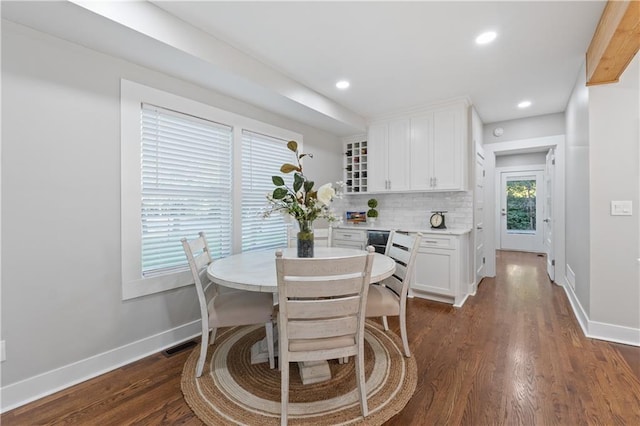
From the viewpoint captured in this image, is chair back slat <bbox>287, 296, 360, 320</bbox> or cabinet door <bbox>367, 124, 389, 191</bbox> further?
cabinet door <bbox>367, 124, 389, 191</bbox>

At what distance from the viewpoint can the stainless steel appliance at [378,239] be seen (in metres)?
3.75

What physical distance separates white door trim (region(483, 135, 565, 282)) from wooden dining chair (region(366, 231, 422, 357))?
9.31 ft

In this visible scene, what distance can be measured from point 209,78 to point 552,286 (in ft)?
16.4

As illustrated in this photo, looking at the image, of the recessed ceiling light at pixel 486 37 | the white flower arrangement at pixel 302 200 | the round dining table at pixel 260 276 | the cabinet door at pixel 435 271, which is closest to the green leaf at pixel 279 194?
the white flower arrangement at pixel 302 200

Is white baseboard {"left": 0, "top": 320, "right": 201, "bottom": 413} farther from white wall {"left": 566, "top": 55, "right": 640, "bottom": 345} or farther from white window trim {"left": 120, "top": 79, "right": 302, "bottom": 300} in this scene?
white wall {"left": 566, "top": 55, "right": 640, "bottom": 345}

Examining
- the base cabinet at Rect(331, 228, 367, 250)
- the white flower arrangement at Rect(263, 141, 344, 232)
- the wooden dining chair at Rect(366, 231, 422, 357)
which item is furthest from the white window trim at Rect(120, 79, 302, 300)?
the base cabinet at Rect(331, 228, 367, 250)

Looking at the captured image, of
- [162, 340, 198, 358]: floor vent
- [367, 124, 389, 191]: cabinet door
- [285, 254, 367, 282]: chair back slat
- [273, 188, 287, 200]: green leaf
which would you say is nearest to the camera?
[285, 254, 367, 282]: chair back slat

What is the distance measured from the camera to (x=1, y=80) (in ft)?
5.46

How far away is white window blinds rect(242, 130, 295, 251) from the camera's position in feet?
10.3

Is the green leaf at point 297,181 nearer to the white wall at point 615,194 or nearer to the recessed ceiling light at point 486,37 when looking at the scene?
the recessed ceiling light at point 486,37

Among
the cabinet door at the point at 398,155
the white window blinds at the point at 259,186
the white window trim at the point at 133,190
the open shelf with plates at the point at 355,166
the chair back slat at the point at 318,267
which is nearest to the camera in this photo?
the chair back slat at the point at 318,267

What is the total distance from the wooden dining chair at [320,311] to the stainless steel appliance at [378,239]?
2267 millimetres

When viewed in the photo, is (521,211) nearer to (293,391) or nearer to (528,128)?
(528,128)

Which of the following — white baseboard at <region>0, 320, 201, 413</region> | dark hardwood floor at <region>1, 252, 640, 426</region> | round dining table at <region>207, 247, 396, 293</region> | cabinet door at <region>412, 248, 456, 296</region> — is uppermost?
Result: round dining table at <region>207, 247, 396, 293</region>
